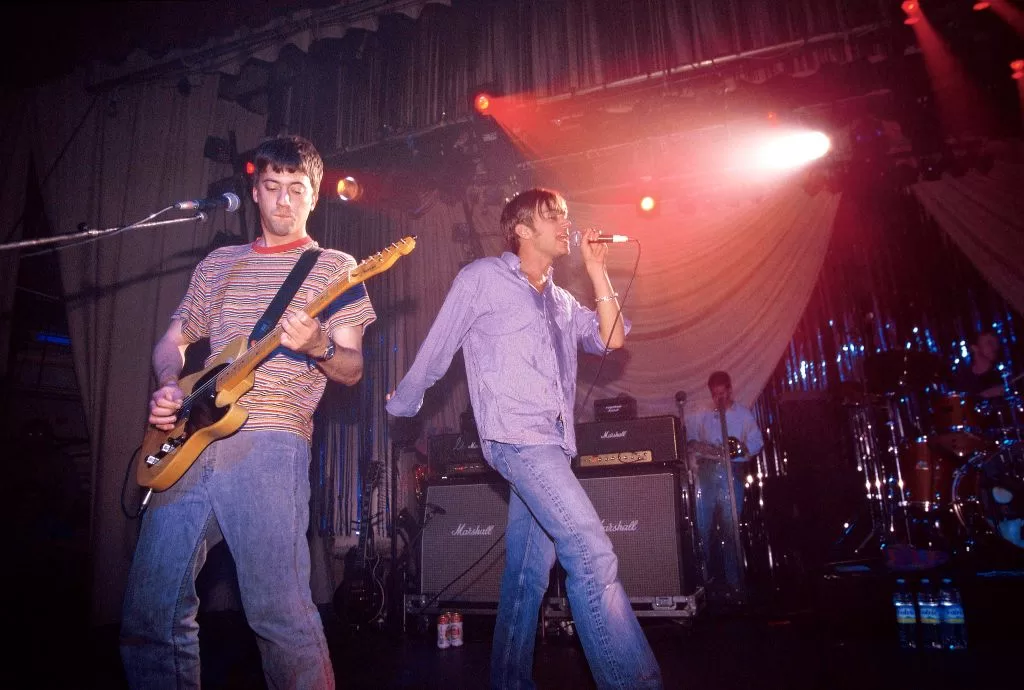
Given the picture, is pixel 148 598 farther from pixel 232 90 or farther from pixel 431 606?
pixel 232 90

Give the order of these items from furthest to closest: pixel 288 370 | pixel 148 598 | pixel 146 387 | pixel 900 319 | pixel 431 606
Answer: pixel 900 319 < pixel 146 387 < pixel 431 606 < pixel 288 370 < pixel 148 598

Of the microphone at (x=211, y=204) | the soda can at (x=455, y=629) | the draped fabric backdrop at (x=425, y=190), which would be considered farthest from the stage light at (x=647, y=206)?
the microphone at (x=211, y=204)

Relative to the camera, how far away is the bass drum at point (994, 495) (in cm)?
548

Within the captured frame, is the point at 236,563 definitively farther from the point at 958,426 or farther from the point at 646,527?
the point at 958,426

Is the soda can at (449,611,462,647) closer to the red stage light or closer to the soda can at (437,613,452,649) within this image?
the soda can at (437,613,452,649)

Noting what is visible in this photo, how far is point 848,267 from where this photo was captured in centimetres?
767

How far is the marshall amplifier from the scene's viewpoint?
441cm

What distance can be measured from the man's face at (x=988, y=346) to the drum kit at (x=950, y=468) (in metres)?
0.31

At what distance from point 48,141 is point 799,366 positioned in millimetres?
8514

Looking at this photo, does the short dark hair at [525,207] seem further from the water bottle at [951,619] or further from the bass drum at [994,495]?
the bass drum at [994,495]

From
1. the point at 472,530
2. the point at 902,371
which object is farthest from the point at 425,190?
the point at 902,371

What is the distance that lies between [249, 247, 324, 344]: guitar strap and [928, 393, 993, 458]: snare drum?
5.88 meters

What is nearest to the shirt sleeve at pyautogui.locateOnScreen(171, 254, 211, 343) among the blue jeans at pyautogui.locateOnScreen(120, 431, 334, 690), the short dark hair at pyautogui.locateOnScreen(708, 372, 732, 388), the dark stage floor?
the blue jeans at pyautogui.locateOnScreen(120, 431, 334, 690)

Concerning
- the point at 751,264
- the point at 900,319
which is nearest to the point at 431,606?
the point at 751,264
